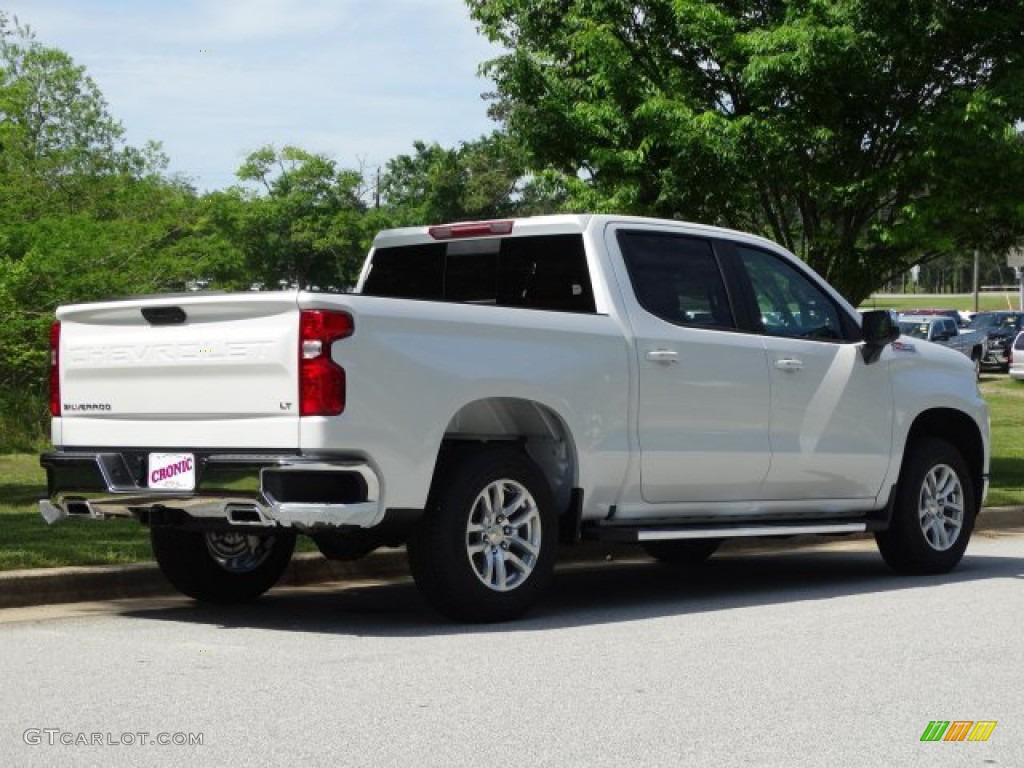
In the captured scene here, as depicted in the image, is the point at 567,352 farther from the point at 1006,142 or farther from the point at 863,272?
the point at 863,272

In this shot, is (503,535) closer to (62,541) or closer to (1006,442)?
(62,541)

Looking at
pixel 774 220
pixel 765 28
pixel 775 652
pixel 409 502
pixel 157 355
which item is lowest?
pixel 775 652

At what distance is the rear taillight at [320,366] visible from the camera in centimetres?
795

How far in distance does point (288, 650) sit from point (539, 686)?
57.5 inches

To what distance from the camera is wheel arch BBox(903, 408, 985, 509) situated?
11391 mm

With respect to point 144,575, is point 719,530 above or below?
above

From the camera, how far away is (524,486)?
28.7 feet

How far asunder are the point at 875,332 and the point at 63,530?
18.1 feet

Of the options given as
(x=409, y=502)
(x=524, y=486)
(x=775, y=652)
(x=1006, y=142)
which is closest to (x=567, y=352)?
(x=524, y=486)

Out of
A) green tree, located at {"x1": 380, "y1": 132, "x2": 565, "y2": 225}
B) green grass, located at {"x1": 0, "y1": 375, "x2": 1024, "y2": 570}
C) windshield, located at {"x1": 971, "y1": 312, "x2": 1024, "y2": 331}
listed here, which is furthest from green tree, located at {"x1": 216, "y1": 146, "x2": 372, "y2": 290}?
green grass, located at {"x1": 0, "y1": 375, "x2": 1024, "y2": 570}

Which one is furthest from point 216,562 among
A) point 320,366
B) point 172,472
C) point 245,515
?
point 320,366

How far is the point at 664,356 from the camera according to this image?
9.45 meters

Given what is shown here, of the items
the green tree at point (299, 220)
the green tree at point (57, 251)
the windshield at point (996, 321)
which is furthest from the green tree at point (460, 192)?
the green tree at point (57, 251)

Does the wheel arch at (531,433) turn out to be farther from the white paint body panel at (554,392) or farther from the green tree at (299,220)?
the green tree at (299,220)
